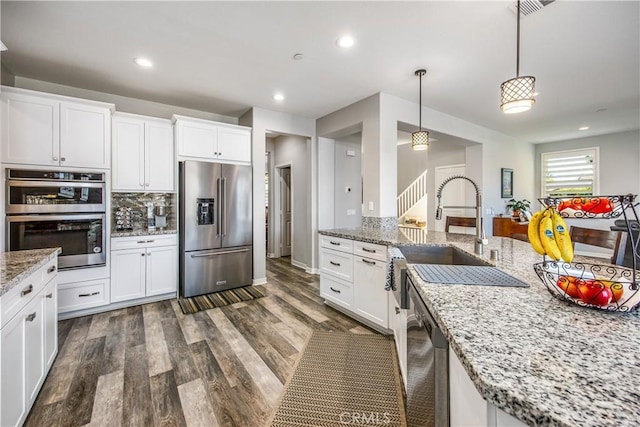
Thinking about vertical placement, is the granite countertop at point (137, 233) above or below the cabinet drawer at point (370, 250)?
above

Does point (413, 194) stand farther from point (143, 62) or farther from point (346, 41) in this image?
point (143, 62)

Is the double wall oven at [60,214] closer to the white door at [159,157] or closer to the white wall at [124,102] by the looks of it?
the white door at [159,157]

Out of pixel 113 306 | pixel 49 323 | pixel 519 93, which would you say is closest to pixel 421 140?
pixel 519 93

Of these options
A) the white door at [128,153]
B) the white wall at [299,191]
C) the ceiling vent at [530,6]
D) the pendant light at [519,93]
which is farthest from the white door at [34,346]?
the ceiling vent at [530,6]

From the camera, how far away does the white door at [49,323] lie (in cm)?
182

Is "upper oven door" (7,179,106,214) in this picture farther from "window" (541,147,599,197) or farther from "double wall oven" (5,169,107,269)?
"window" (541,147,599,197)

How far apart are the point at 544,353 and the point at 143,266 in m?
3.78

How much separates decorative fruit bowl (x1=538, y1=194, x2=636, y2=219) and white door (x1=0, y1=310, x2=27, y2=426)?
7.95 ft

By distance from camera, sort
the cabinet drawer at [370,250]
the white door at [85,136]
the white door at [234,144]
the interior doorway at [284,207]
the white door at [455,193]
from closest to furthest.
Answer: the cabinet drawer at [370,250], the white door at [85,136], the white door at [234,144], the white door at [455,193], the interior doorway at [284,207]

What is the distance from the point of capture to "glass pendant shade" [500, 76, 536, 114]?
1690 mm

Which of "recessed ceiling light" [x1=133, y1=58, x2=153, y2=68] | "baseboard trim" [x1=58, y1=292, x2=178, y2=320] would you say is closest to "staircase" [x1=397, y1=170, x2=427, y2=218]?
"baseboard trim" [x1=58, y1=292, x2=178, y2=320]

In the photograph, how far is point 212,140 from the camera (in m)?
3.73

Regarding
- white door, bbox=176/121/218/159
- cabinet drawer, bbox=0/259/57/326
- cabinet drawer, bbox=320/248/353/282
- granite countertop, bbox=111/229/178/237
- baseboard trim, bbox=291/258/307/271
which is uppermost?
white door, bbox=176/121/218/159

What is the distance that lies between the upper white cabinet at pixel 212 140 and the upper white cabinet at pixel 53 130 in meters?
0.76
